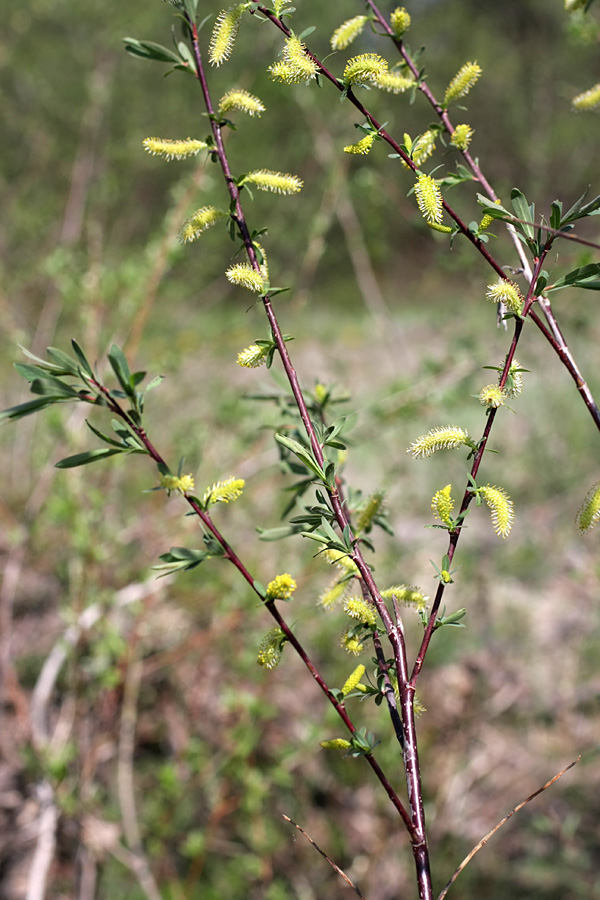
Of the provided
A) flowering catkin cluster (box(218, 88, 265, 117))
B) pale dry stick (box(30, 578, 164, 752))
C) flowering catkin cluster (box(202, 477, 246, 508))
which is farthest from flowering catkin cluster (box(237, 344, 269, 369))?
pale dry stick (box(30, 578, 164, 752))

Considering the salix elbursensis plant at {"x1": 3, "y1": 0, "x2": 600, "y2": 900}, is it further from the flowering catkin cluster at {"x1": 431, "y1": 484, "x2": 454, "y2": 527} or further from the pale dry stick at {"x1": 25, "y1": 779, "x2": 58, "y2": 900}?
the pale dry stick at {"x1": 25, "y1": 779, "x2": 58, "y2": 900}

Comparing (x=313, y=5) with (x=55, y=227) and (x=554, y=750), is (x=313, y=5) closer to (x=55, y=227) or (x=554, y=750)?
(x=55, y=227)

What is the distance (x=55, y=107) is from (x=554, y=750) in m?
4.82

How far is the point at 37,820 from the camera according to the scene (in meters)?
1.59

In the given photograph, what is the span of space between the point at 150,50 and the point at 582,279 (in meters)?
0.44

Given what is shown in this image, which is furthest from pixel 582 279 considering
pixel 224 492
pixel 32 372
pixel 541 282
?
pixel 32 372

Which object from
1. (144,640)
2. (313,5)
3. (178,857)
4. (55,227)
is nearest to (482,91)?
(313,5)

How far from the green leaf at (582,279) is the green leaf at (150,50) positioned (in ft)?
1.28

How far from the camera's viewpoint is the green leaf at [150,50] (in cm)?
60

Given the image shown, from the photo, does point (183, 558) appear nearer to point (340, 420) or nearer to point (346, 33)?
point (340, 420)

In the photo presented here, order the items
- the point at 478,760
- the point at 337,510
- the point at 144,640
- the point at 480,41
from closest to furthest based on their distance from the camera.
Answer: the point at 337,510 → the point at 478,760 → the point at 144,640 → the point at 480,41

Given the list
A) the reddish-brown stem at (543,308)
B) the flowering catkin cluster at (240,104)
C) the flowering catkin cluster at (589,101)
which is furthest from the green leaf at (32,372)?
the flowering catkin cluster at (589,101)

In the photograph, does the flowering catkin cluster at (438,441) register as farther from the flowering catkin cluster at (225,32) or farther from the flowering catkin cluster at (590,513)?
the flowering catkin cluster at (225,32)

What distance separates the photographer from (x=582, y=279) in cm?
59
